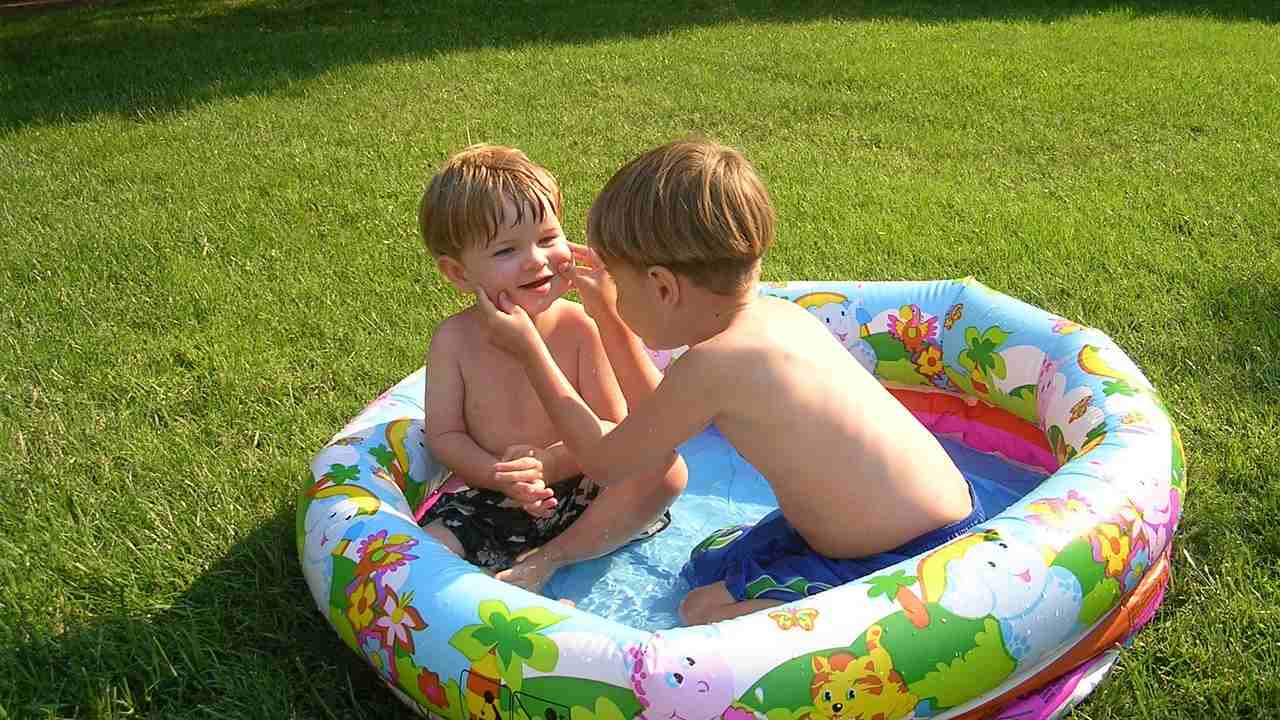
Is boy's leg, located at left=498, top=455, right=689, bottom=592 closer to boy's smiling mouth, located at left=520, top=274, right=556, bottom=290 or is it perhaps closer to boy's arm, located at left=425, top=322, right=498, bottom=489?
boy's arm, located at left=425, top=322, right=498, bottom=489

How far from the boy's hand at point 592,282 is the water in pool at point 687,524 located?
72 centimetres

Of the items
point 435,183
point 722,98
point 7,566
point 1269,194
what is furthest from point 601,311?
point 722,98

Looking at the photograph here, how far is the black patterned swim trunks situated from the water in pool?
0.49 ft

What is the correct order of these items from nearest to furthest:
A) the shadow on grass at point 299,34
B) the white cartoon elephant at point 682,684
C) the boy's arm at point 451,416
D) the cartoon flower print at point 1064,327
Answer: the white cartoon elephant at point 682,684, the boy's arm at point 451,416, the cartoon flower print at point 1064,327, the shadow on grass at point 299,34

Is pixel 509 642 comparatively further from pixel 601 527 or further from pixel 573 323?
pixel 573 323

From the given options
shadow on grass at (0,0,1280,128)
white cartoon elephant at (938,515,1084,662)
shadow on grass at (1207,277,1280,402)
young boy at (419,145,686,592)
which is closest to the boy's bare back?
white cartoon elephant at (938,515,1084,662)

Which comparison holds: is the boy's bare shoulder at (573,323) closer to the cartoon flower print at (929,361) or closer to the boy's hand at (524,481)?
the boy's hand at (524,481)

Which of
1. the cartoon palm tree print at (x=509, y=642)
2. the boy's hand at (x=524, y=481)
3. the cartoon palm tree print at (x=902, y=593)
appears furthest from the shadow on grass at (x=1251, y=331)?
the cartoon palm tree print at (x=509, y=642)

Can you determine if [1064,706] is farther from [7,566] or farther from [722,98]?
[722,98]

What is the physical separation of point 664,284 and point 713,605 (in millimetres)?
834

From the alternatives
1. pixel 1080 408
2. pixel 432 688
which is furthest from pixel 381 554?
pixel 1080 408

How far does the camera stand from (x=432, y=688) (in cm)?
238

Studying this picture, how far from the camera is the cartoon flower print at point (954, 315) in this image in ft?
12.2

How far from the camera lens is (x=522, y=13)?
1069 centimetres
